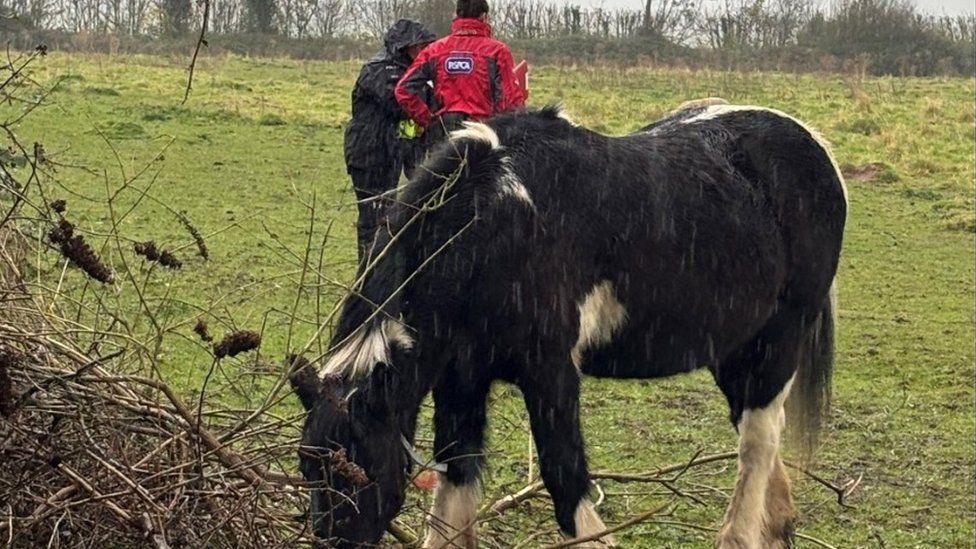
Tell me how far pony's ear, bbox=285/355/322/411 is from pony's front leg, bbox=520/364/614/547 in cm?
74

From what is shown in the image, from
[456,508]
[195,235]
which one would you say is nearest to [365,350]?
[195,235]

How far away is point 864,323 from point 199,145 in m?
8.86

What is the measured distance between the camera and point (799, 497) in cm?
581

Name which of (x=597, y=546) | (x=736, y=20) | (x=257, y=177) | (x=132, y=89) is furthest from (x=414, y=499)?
(x=736, y=20)

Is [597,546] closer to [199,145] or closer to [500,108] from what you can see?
[500,108]

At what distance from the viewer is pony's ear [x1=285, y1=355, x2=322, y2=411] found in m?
3.45

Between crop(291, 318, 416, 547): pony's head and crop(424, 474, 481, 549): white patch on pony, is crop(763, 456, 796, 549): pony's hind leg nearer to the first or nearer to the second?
crop(424, 474, 481, 549): white patch on pony

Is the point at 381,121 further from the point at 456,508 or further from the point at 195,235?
the point at 195,235

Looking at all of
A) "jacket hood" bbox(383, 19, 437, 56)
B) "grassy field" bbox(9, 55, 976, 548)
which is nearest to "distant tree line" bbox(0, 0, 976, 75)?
"grassy field" bbox(9, 55, 976, 548)

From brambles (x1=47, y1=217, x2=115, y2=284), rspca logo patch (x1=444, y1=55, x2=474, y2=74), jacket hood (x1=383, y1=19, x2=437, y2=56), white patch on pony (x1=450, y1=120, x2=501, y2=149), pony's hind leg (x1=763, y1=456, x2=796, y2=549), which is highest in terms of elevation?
jacket hood (x1=383, y1=19, x2=437, y2=56)

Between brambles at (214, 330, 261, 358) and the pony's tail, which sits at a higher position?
brambles at (214, 330, 261, 358)

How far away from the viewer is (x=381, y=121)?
262 inches

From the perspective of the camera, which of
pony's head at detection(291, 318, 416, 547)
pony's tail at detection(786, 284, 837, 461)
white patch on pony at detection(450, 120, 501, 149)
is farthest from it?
pony's tail at detection(786, 284, 837, 461)

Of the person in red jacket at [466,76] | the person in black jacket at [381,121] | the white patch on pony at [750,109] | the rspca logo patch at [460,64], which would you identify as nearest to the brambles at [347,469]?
the white patch on pony at [750,109]
